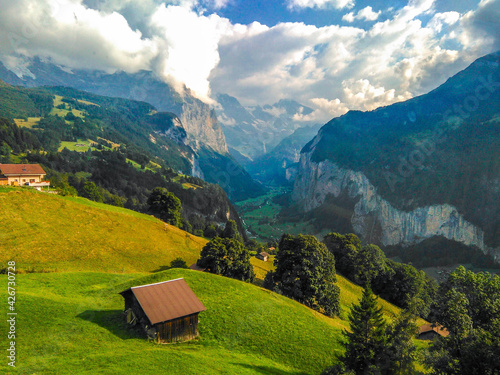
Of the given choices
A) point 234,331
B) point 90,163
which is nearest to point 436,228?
point 234,331

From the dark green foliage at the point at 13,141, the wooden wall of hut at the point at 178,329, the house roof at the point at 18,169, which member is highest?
the dark green foliage at the point at 13,141

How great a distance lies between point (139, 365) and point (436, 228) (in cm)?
23391

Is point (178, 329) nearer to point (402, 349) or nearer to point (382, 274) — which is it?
point (402, 349)

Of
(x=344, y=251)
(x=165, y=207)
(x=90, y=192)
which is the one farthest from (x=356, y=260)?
(x=90, y=192)

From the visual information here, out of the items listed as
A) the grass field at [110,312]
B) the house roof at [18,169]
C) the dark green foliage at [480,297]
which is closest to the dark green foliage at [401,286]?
the grass field at [110,312]

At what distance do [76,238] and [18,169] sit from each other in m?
43.5

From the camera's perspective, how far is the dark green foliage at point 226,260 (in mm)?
54500

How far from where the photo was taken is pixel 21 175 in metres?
77.4

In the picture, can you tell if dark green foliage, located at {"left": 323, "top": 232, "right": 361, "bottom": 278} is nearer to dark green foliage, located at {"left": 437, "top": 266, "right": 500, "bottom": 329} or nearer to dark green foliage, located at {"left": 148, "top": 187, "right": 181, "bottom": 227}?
dark green foliage, located at {"left": 437, "top": 266, "right": 500, "bottom": 329}

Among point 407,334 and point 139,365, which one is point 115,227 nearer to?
point 139,365

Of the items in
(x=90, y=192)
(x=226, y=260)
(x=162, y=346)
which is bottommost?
(x=162, y=346)

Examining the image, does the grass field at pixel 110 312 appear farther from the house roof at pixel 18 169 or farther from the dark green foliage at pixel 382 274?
the dark green foliage at pixel 382 274

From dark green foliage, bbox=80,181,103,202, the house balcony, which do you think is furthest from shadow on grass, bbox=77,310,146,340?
dark green foliage, bbox=80,181,103,202

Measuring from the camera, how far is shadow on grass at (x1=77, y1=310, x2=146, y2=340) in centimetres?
2643
